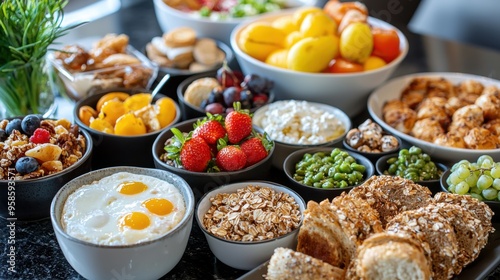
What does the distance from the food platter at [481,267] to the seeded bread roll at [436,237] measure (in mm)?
82

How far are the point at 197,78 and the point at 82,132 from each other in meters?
0.57

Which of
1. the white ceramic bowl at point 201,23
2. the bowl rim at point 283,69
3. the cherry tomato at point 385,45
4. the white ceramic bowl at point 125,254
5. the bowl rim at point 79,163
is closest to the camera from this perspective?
the white ceramic bowl at point 125,254

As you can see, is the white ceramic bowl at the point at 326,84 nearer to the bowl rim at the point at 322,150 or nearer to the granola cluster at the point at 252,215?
the bowl rim at the point at 322,150

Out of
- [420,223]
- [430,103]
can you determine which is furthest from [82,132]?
[430,103]

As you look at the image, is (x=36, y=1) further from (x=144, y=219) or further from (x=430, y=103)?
(x=430, y=103)

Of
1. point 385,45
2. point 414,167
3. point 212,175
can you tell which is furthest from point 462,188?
point 385,45

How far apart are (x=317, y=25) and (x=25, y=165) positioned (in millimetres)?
1150

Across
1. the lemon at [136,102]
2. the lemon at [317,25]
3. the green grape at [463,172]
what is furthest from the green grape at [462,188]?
the lemon at [136,102]

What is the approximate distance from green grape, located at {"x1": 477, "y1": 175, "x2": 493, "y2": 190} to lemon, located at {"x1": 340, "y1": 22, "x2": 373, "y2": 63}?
28.7 inches

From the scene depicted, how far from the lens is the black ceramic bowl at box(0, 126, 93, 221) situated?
1.63m

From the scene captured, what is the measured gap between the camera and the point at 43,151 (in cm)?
169

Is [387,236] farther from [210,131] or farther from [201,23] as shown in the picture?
[201,23]

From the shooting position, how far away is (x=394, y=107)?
2158 mm

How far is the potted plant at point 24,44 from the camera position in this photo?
1.90 m
